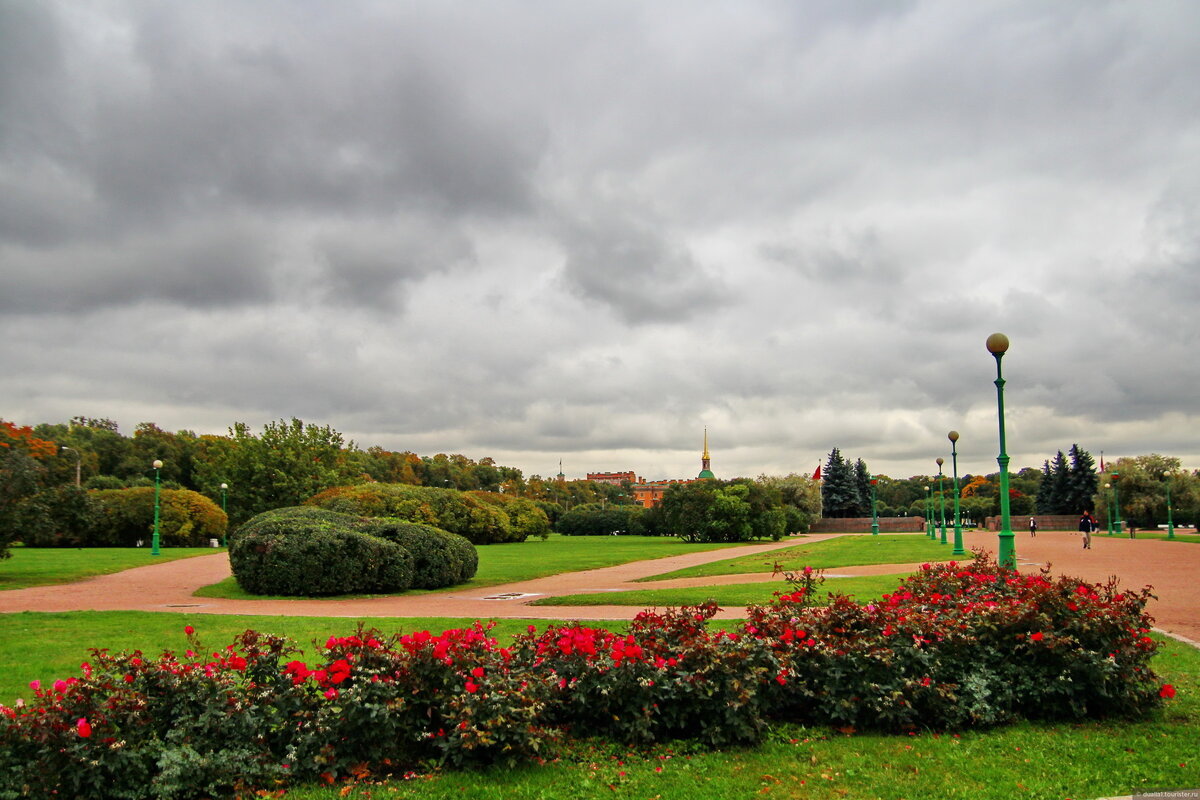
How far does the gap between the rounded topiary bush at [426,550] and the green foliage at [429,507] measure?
8.02m

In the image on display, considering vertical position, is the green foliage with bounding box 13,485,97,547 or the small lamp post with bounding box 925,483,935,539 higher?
the green foliage with bounding box 13,485,97,547

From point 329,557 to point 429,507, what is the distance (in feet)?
65.5

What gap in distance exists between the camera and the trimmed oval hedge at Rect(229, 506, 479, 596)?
54.2 ft

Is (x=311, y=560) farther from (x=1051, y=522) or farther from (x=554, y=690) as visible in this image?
(x=1051, y=522)

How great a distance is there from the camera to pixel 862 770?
5.01 meters

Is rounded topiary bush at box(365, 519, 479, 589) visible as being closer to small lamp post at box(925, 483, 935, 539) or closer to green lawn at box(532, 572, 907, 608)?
green lawn at box(532, 572, 907, 608)

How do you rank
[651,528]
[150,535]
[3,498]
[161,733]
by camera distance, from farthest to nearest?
[651,528], [150,535], [3,498], [161,733]

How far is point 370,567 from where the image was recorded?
1700 centimetres

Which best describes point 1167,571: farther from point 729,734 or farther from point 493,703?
point 493,703


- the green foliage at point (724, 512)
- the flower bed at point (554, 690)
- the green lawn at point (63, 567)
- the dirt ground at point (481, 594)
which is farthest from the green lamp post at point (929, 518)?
the flower bed at point (554, 690)

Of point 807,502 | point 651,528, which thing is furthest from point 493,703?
point 807,502

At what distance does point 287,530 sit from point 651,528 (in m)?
51.7

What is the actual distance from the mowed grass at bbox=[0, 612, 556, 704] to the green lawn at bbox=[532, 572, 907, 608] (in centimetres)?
336

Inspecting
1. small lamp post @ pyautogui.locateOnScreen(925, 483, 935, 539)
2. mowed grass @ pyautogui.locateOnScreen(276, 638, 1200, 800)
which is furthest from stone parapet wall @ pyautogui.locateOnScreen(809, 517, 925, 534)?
mowed grass @ pyautogui.locateOnScreen(276, 638, 1200, 800)
